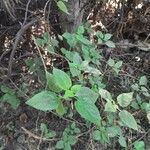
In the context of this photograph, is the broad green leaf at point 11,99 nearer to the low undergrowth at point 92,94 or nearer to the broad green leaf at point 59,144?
the low undergrowth at point 92,94

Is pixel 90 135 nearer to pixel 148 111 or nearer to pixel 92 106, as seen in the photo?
pixel 148 111

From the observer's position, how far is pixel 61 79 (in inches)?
40.9

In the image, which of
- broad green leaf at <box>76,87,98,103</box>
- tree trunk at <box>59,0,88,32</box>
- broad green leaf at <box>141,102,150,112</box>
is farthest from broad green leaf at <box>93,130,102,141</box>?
tree trunk at <box>59,0,88,32</box>

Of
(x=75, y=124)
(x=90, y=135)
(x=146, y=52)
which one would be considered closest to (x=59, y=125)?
(x=75, y=124)

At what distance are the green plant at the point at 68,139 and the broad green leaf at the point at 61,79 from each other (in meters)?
0.44

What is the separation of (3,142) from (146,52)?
850 millimetres

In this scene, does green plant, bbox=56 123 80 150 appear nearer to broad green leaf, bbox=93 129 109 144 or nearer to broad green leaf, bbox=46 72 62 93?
broad green leaf, bbox=93 129 109 144

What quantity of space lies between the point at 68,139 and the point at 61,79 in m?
0.48

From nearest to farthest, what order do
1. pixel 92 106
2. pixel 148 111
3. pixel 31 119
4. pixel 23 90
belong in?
pixel 92 106 < pixel 148 111 < pixel 23 90 < pixel 31 119

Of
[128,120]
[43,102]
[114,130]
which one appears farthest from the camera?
[114,130]

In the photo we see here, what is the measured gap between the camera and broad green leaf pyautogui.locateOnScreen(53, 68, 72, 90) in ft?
3.38

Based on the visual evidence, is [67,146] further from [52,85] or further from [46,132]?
[52,85]

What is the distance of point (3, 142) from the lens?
162 centimetres

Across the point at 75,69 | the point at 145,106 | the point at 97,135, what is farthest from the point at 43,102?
the point at 145,106
